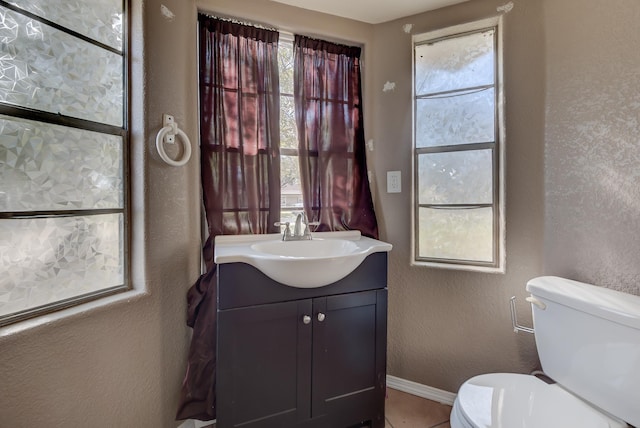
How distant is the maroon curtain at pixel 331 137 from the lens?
1.61 meters

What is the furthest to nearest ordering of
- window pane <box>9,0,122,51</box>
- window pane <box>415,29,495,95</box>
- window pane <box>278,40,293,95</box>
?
window pane <box>278,40,293,95</box>
window pane <box>415,29,495,95</box>
window pane <box>9,0,122,51</box>

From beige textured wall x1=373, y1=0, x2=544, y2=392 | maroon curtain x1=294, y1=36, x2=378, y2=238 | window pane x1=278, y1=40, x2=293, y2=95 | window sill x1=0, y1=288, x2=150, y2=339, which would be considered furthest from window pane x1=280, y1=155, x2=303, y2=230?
window sill x1=0, y1=288, x2=150, y2=339

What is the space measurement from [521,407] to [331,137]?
1374 mm

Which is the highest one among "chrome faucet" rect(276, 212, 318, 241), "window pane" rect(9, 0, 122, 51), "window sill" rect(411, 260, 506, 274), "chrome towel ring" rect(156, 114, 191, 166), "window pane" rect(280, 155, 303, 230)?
"window pane" rect(9, 0, 122, 51)

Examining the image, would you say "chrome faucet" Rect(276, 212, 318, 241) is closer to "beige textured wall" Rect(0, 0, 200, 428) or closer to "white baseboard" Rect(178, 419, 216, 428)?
"beige textured wall" Rect(0, 0, 200, 428)

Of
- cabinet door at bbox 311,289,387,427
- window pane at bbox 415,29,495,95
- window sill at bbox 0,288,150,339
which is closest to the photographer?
window sill at bbox 0,288,150,339

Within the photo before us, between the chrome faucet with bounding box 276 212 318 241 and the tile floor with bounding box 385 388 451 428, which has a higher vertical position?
the chrome faucet with bounding box 276 212 318 241

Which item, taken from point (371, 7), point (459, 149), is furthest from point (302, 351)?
point (371, 7)

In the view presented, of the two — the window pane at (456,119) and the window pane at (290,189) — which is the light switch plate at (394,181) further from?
the window pane at (290,189)

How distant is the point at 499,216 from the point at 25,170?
1.84m

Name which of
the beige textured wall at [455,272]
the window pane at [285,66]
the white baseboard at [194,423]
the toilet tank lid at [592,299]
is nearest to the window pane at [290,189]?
the window pane at [285,66]

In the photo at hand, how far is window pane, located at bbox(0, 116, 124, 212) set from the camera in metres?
0.87

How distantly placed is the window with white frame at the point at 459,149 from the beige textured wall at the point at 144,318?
1.15 m

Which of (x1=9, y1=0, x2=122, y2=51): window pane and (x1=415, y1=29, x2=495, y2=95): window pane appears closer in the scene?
(x1=9, y1=0, x2=122, y2=51): window pane
